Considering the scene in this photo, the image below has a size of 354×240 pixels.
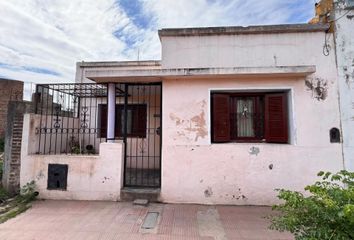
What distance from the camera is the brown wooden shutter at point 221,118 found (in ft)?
19.1

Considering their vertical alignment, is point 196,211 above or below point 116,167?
below

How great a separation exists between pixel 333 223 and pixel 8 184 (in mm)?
7316

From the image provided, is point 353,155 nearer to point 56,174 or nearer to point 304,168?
point 304,168

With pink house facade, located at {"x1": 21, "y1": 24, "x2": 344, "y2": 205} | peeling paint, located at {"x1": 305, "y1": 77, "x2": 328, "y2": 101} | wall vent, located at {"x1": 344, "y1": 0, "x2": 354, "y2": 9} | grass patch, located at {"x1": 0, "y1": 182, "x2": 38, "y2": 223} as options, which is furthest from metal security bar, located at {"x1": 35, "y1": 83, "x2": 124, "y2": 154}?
wall vent, located at {"x1": 344, "y1": 0, "x2": 354, "y2": 9}

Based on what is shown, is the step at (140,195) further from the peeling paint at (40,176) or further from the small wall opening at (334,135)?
the small wall opening at (334,135)

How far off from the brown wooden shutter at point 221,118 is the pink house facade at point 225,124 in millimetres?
27

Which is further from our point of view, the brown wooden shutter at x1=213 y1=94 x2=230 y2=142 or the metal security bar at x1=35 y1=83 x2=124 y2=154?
the metal security bar at x1=35 y1=83 x2=124 y2=154

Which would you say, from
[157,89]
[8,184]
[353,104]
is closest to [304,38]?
[353,104]

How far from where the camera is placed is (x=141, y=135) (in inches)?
353

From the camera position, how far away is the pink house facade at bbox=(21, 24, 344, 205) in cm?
559

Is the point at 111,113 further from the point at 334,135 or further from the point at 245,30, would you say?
the point at 334,135

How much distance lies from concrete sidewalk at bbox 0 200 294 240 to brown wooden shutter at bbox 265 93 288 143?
187 cm

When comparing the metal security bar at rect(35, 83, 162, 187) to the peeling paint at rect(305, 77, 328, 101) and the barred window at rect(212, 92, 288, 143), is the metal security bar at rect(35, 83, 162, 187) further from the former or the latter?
the peeling paint at rect(305, 77, 328, 101)

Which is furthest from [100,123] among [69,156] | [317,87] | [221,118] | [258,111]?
[317,87]
